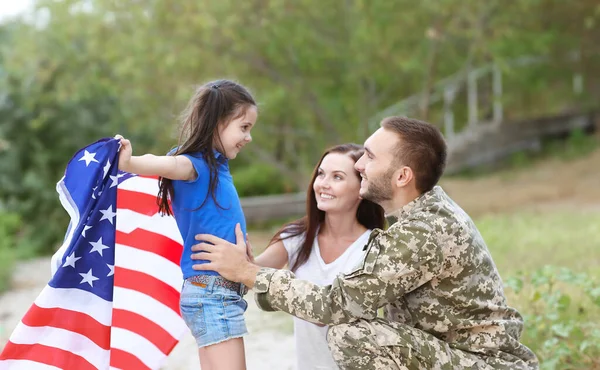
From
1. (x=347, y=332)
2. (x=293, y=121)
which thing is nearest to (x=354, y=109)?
(x=293, y=121)

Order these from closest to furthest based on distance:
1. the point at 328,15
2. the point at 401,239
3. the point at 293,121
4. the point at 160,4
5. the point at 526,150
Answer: the point at 401,239 < the point at 160,4 < the point at 328,15 < the point at 293,121 < the point at 526,150

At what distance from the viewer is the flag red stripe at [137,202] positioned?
12.6 ft

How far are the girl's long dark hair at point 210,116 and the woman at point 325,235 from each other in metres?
0.65

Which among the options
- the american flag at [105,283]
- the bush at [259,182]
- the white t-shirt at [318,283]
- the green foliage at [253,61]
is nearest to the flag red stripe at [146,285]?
the american flag at [105,283]

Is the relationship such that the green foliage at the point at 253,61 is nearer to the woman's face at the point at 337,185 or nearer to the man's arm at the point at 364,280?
the woman's face at the point at 337,185

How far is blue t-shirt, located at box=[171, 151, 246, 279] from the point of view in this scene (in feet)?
10.8

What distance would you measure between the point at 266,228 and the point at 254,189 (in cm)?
398

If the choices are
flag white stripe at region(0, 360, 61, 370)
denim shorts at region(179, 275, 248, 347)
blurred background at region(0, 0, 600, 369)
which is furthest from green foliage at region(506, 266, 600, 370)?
flag white stripe at region(0, 360, 61, 370)

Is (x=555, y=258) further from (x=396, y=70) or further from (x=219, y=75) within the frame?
(x=219, y=75)

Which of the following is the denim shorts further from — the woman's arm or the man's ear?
the man's ear

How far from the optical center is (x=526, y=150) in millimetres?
16984

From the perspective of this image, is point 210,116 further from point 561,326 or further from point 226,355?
point 561,326

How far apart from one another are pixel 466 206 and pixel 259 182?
6.19 metres

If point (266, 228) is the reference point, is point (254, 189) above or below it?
above
